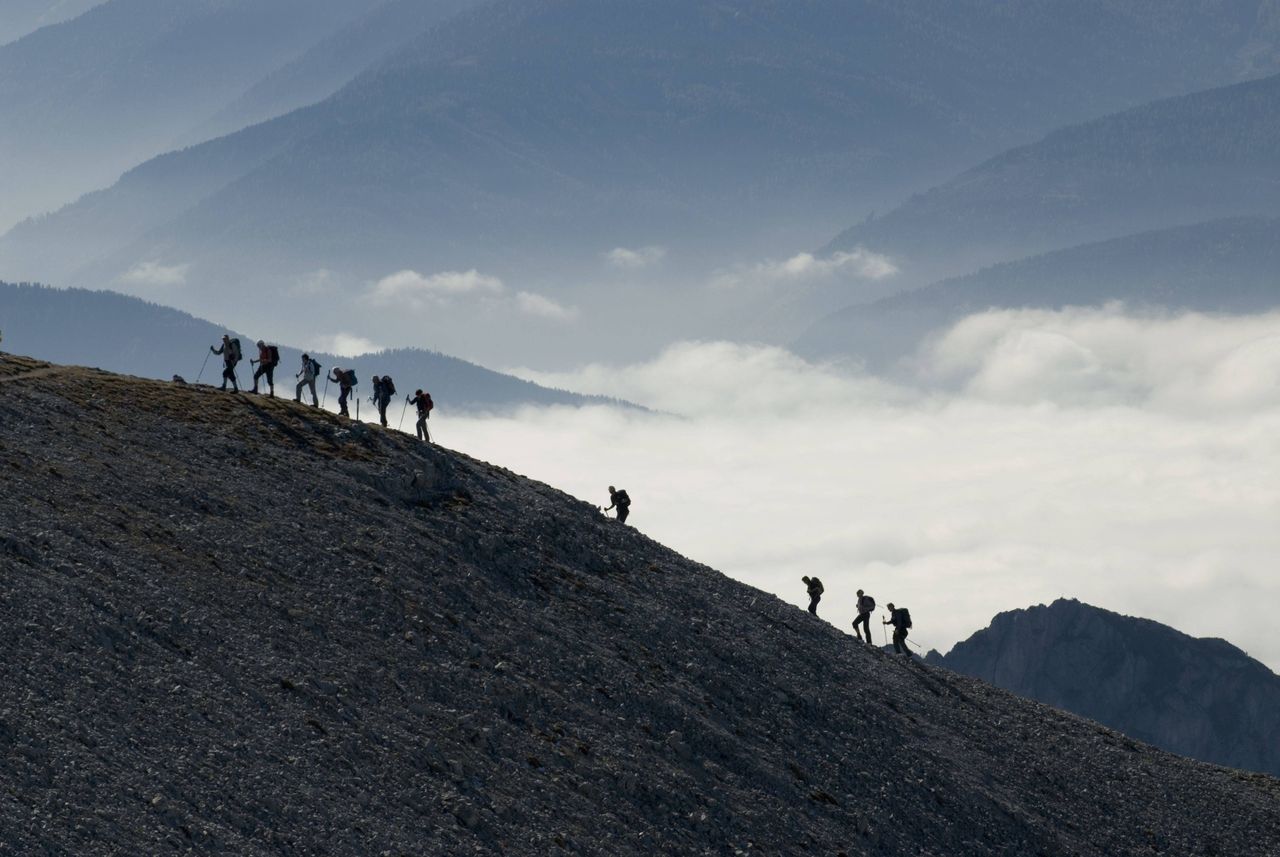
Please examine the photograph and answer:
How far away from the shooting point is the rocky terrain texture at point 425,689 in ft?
169

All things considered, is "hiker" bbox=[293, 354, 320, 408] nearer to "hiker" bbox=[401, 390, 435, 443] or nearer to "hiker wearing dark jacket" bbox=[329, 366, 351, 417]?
"hiker wearing dark jacket" bbox=[329, 366, 351, 417]

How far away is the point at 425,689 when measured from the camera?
200 ft

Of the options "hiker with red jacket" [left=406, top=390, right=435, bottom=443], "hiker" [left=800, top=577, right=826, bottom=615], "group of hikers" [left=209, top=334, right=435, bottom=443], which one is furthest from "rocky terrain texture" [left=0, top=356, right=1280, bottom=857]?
"hiker with red jacket" [left=406, top=390, right=435, bottom=443]

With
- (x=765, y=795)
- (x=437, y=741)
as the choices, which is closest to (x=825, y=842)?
(x=765, y=795)

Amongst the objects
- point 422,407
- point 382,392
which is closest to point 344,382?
point 382,392

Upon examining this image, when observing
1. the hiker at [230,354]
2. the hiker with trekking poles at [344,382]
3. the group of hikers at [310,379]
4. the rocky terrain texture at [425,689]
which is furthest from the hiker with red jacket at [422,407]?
the hiker at [230,354]

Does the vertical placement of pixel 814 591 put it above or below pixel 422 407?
below

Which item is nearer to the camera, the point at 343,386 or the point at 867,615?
the point at 343,386

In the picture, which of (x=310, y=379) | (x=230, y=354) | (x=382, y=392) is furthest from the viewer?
(x=382, y=392)

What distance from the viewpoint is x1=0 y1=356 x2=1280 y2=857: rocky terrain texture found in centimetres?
5162

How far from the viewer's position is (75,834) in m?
45.9

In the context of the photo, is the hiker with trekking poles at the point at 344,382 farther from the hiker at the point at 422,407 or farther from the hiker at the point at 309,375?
the hiker at the point at 422,407

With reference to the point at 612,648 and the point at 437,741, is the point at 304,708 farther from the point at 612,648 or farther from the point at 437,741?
the point at 612,648

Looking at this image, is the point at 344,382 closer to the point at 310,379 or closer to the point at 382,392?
the point at 382,392
